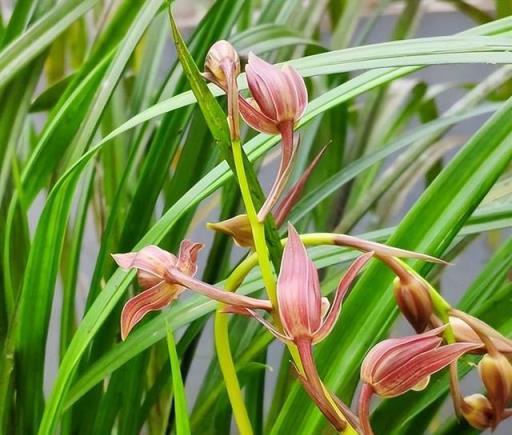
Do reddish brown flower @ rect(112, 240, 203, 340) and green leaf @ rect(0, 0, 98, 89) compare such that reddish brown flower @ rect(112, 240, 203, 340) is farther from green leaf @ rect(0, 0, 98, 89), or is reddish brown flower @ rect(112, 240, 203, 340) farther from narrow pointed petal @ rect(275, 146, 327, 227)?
green leaf @ rect(0, 0, 98, 89)

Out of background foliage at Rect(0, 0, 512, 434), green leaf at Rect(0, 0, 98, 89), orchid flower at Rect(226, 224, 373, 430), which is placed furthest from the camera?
green leaf at Rect(0, 0, 98, 89)

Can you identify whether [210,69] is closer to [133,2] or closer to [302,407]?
[302,407]

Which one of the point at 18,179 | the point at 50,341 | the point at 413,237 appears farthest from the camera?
the point at 50,341

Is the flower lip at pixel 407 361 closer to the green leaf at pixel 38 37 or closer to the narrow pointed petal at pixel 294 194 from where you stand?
the narrow pointed petal at pixel 294 194

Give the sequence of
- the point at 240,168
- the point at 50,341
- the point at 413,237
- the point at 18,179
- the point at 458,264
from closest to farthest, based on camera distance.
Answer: the point at 240,168, the point at 413,237, the point at 18,179, the point at 458,264, the point at 50,341

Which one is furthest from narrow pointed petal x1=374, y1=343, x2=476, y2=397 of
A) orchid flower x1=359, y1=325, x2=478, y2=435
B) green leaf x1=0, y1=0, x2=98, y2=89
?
green leaf x1=0, y1=0, x2=98, y2=89

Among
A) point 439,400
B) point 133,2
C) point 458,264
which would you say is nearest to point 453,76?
point 458,264

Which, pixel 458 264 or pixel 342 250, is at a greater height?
pixel 342 250

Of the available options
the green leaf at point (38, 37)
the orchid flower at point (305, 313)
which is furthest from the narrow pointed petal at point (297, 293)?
the green leaf at point (38, 37)

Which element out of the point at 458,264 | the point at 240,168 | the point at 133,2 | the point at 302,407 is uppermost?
the point at 133,2
